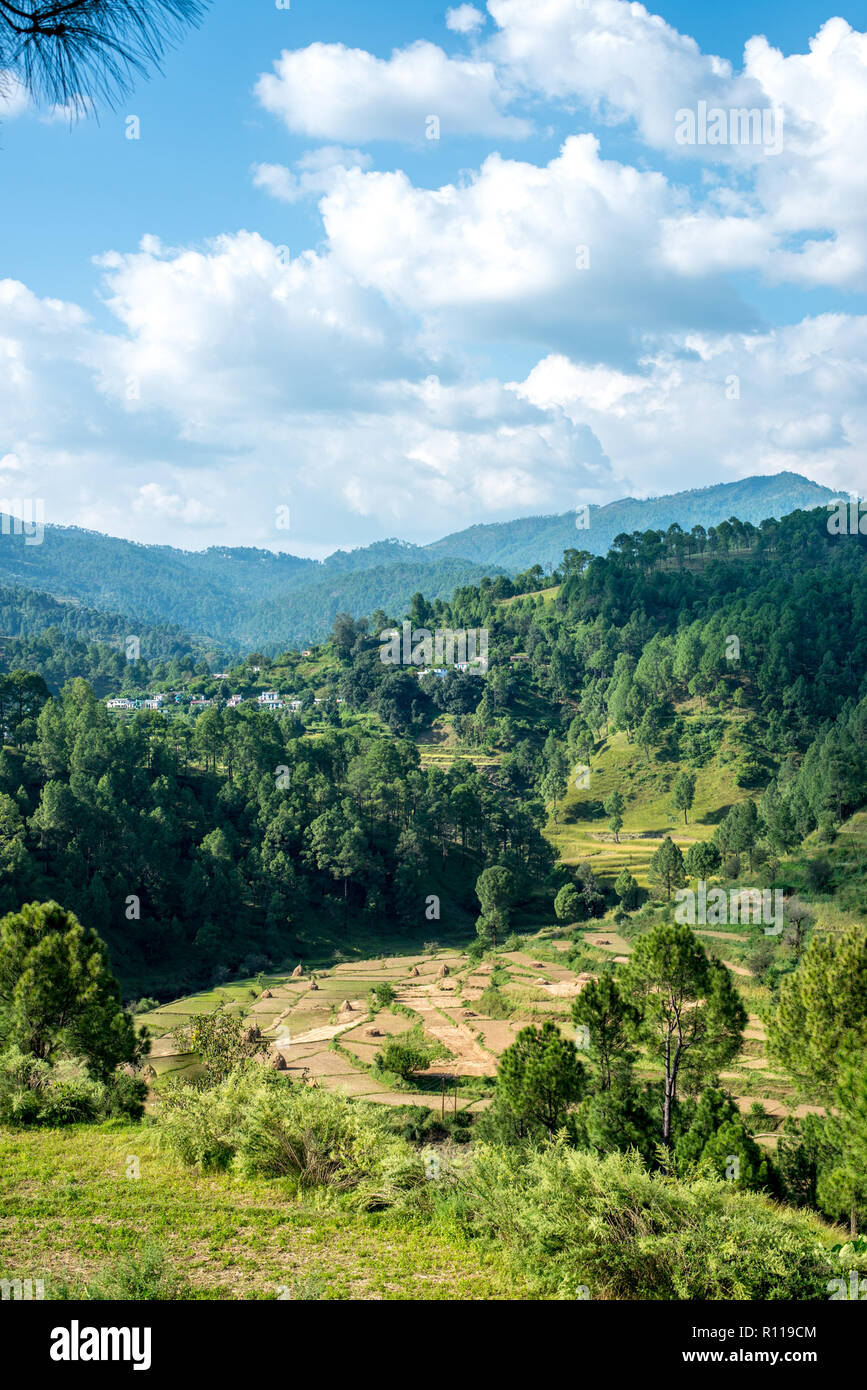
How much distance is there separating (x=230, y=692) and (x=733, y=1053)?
110677 mm

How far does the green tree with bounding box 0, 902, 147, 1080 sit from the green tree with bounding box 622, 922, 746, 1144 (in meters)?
12.2

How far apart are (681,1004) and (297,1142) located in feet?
34.2

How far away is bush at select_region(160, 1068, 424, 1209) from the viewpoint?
13.0 meters

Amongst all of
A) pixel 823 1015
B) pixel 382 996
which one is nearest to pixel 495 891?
pixel 382 996

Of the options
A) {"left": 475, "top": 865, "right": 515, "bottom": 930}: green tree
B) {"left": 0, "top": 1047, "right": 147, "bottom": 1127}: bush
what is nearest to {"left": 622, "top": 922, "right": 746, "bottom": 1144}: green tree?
{"left": 0, "top": 1047, "right": 147, "bottom": 1127}: bush

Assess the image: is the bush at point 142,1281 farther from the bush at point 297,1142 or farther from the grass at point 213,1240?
the bush at point 297,1142

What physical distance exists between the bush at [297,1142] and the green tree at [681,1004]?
8089 millimetres

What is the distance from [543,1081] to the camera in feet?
65.2

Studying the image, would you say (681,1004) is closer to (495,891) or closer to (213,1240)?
(213,1240)

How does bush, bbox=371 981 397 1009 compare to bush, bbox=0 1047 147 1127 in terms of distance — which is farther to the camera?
bush, bbox=371 981 397 1009

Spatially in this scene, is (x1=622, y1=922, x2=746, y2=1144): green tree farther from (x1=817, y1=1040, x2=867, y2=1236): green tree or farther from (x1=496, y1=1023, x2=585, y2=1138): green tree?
(x1=817, y1=1040, x2=867, y2=1236): green tree

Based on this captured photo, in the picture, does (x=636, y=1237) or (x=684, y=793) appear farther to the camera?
(x=684, y=793)

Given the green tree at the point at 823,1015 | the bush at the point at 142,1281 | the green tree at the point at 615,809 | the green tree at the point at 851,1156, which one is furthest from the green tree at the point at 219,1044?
the green tree at the point at 615,809

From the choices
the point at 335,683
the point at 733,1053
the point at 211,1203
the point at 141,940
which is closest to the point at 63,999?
the point at 211,1203
